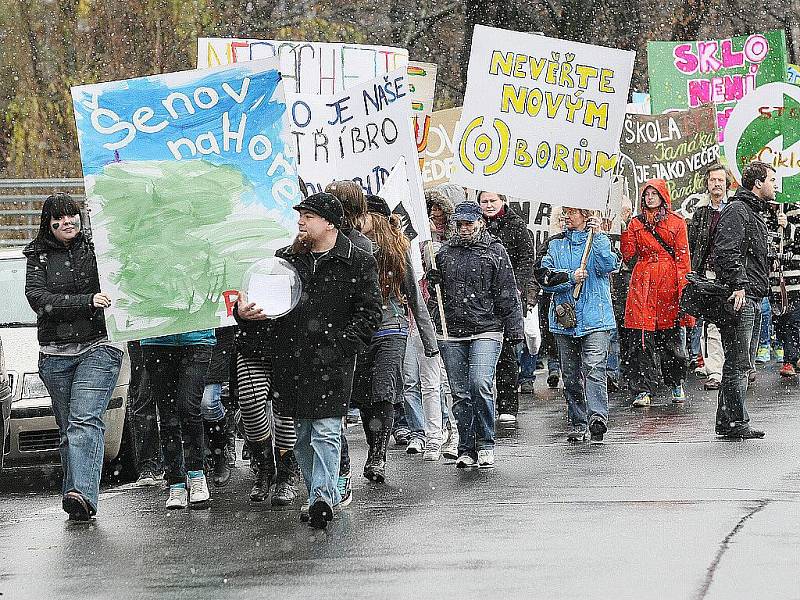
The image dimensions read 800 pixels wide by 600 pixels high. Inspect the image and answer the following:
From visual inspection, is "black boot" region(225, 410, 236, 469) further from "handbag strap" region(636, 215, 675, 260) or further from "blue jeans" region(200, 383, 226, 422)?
"handbag strap" region(636, 215, 675, 260)

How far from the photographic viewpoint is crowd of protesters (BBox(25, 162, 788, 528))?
27.0ft

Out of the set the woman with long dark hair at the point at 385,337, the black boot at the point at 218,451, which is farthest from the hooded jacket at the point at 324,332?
the black boot at the point at 218,451

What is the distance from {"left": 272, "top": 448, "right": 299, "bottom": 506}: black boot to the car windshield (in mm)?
3031

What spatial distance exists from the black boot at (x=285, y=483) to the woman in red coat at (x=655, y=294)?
5.23m

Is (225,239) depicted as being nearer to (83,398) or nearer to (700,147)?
(83,398)

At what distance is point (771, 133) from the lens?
16.1m

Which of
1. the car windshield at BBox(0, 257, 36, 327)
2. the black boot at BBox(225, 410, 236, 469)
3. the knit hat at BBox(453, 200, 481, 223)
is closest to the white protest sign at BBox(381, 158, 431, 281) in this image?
the knit hat at BBox(453, 200, 481, 223)

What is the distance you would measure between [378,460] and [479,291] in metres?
1.24

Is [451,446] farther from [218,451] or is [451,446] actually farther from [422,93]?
[422,93]

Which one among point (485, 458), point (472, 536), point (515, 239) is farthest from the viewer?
point (515, 239)

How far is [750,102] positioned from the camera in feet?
52.6

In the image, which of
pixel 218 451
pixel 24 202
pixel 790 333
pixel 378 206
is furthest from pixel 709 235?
pixel 24 202

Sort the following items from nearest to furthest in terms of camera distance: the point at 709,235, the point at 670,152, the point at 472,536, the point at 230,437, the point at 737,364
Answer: the point at 472,536 → the point at 230,437 → the point at 737,364 → the point at 709,235 → the point at 670,152

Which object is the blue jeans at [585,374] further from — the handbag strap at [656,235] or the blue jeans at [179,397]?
the blue jeans at [179,397]
